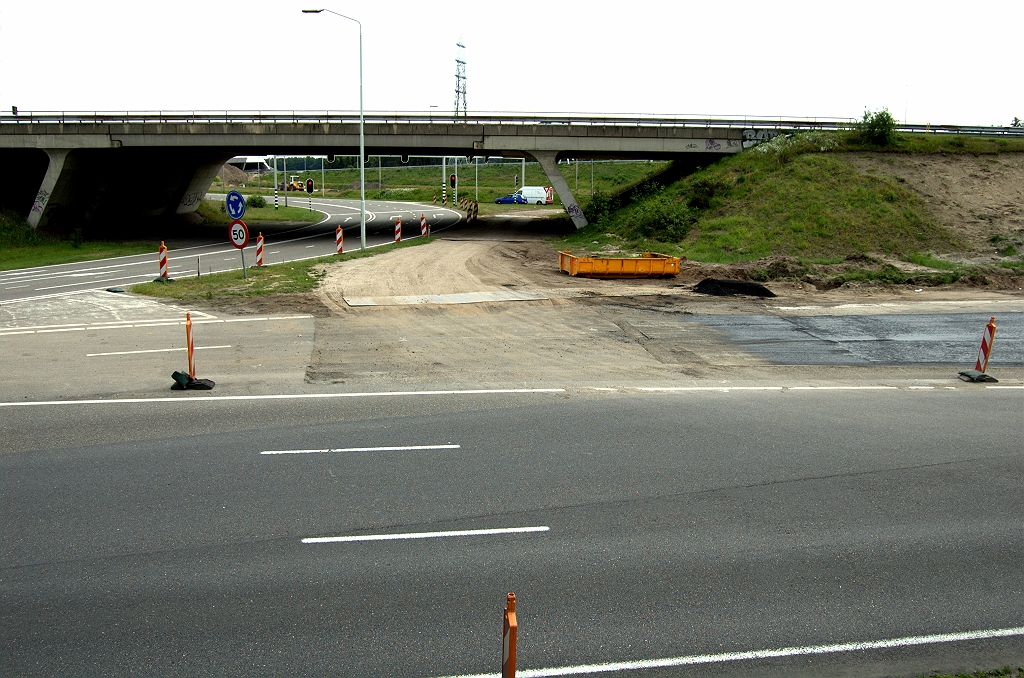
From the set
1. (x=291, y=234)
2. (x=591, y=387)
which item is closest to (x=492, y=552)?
(x=591, y=387)

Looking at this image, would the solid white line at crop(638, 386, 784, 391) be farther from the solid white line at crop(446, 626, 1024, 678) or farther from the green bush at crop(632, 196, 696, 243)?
Result: the green bush at crop(632, 196, 696, 243)

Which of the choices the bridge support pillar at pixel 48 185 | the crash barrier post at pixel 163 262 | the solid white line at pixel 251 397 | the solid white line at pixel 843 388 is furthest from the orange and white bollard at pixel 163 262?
the solid white line at pixel 843 388

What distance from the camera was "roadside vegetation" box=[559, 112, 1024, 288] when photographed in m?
27.8

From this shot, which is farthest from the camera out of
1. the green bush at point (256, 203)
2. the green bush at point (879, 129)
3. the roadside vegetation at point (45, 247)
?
the green bush at point (256, 203)

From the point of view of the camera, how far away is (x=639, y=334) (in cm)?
1836

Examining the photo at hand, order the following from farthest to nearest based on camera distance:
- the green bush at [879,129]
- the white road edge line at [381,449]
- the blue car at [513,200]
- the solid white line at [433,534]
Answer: the blue car at [513,200]
the green bush at [879,129]
the white road edge line at [381,449]
the solid white line at [433,534]

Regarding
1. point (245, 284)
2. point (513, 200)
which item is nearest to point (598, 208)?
point (245, 284)

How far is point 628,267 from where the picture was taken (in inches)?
1070

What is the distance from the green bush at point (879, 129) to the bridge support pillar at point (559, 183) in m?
14.9

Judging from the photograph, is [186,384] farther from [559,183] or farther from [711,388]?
[559,183]

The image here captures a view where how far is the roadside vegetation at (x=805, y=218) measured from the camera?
2778cm

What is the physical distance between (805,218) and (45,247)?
3563cm

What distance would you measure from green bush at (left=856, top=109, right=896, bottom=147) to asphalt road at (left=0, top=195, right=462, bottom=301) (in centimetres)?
2421

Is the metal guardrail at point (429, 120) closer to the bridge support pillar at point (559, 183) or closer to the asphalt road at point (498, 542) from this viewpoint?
the bridge support pillar at point (559, 183)
